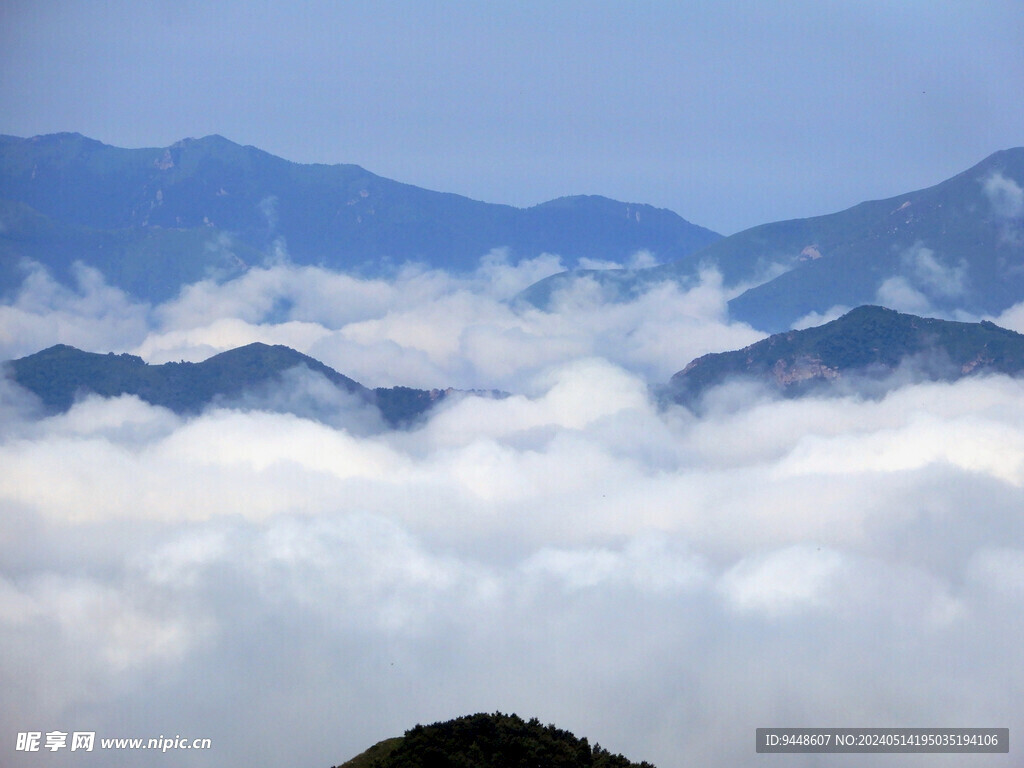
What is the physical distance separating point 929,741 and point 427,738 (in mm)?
72832

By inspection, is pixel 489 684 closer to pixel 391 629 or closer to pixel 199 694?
pixel 391 629

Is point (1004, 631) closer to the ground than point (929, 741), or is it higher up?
higher up

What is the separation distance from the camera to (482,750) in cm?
7944

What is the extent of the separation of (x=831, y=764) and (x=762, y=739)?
32.8 feet

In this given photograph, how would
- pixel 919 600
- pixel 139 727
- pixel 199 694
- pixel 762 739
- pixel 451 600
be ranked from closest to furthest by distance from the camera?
pixel 762 739
pixel 139 727
pixel 199 694
pixel 919 600
pixel 451 600

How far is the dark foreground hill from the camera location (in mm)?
77875

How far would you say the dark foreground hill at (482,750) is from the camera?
77.9m

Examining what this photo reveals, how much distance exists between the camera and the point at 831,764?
130m

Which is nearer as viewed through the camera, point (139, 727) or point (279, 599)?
point (139, 727)

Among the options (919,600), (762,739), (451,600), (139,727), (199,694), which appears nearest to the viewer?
(762,739)

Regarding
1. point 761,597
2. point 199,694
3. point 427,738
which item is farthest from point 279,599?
point 427,738

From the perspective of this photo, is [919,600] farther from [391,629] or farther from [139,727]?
[139,727]

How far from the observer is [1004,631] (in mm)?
167500

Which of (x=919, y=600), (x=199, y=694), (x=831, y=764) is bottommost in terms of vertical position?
(x=831, y=764)
